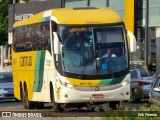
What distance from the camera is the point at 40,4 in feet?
187

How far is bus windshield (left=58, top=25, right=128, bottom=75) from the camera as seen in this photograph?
2231 cm

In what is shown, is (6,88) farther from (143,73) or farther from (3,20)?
(3,20)

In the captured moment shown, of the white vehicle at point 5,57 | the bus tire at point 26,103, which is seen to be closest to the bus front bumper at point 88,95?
the bus tire at point 26,103

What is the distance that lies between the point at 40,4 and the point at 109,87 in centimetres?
3540

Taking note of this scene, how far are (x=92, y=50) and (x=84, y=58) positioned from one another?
1.38 ft

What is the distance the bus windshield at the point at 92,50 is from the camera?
73.2ft

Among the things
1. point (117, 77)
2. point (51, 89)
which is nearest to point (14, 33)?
point (51, 89)

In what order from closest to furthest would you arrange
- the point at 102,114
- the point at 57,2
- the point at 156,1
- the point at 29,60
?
the point at 102,114 < the point at 29,60 < the point at 156,1 < the point at 57,2

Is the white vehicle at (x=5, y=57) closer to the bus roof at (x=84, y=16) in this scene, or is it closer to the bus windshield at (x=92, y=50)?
the bus roof at (x=84, y=16)

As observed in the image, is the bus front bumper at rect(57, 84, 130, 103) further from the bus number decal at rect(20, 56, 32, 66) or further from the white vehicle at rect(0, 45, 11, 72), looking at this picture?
the white vehicle at rect(0, 45, 11, 72)

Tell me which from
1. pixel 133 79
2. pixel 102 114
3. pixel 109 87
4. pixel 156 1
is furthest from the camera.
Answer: pixel 156 1

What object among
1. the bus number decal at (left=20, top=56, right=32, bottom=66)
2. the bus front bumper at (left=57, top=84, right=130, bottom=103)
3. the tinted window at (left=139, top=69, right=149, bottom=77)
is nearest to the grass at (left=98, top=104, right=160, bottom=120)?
the bus front bumper at (left=57, top=84, right=130, bottom=103)

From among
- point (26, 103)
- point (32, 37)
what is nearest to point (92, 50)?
point (32, 37)

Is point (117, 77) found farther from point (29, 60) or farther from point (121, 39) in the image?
point (29, 60)
